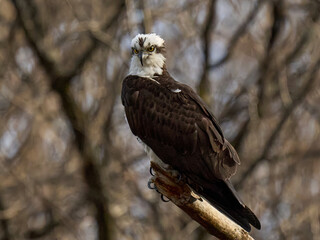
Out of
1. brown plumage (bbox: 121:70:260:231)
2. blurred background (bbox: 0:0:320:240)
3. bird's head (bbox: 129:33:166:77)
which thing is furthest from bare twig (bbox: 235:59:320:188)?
brown plumage (bbox: 121:70:260:231)

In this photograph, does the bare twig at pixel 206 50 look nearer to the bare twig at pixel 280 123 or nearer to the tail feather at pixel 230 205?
the bare twig at pixel 280 123

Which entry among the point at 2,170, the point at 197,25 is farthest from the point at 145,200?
the point at 197,25

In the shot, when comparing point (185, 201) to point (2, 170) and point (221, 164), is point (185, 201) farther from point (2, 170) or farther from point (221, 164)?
point (2, 170)

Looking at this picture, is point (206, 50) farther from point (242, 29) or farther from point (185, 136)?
point (185, 136)

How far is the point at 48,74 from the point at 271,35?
486 cm

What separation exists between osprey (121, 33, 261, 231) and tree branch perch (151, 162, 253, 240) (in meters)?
0.08

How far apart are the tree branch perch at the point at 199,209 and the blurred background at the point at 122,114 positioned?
15.4 feet

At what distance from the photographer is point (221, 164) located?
23.0ft

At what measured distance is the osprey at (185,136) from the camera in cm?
685

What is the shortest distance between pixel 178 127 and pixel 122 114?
590 centimetres

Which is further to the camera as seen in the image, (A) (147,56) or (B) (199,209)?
(A) (147,56)

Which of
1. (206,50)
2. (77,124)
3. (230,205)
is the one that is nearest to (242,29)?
(206,50)

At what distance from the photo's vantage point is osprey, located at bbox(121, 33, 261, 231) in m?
6.85

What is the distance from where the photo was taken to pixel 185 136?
23.9 ft
